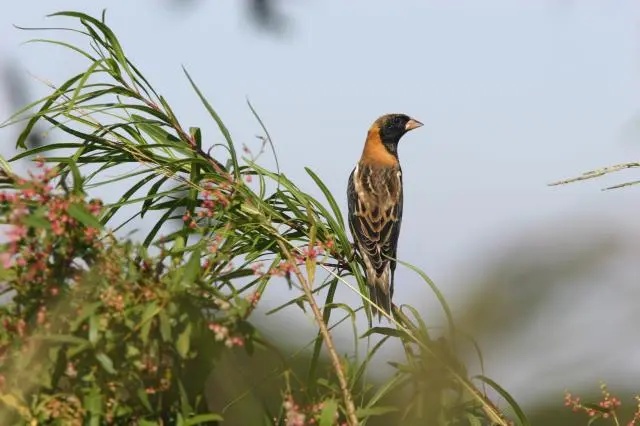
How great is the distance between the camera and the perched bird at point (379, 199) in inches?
292

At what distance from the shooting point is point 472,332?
3027mm

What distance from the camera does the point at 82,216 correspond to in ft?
10.4

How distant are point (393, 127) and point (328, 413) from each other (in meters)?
6.93

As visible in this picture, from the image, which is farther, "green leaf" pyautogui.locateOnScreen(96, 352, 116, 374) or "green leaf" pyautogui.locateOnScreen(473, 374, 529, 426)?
"green leaf" pyautogui.locateOnScreen(473, 374, 529, 426)

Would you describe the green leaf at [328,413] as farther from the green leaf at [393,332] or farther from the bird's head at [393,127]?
the bird's head at [393,127]

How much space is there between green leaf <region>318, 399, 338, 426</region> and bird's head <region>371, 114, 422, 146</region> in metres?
6.79

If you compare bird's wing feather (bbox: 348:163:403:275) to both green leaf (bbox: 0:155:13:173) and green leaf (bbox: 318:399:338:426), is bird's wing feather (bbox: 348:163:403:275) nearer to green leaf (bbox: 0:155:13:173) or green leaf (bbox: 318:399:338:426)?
green leaf (bbox: 0:155:13:173)

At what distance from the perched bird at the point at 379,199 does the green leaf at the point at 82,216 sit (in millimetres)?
3409

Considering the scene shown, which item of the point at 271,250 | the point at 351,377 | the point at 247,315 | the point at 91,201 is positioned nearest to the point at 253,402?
the point at 351,377

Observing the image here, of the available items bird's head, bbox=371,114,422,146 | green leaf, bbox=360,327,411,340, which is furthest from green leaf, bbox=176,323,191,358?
bird's head, bbox=371,114,422,146

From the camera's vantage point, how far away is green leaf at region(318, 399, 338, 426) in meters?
3.34

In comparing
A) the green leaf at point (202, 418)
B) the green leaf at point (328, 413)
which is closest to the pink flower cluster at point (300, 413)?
the green leaf at point (328, 413)

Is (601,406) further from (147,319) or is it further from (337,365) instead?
(147,319)

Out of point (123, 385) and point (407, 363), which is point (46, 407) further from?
point (407, 363)
